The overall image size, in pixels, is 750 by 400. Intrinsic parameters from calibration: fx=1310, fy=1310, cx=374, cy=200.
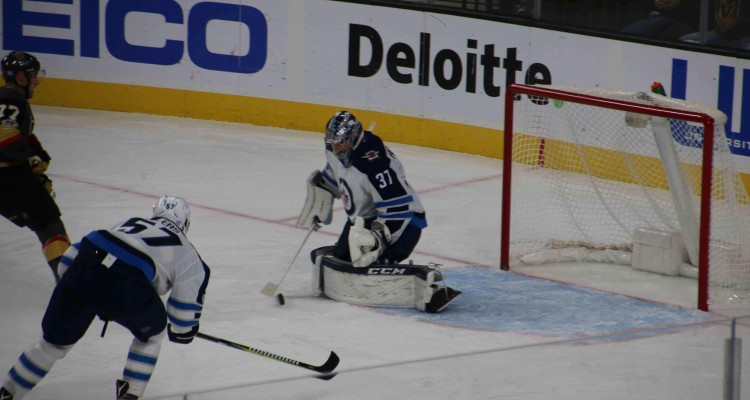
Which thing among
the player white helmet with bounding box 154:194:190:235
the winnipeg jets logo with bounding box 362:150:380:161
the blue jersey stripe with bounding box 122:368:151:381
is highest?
the winnipeg jets logo with bounding box 362:150:380:161

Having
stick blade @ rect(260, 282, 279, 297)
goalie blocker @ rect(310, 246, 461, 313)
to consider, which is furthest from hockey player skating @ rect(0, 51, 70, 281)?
goalie blocker @ rect(310, 246, 461, 313)

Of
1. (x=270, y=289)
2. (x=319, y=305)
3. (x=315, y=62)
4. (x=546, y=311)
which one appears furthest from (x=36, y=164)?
(x=315, y=62)

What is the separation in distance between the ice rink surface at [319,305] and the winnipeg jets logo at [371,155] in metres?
0.72

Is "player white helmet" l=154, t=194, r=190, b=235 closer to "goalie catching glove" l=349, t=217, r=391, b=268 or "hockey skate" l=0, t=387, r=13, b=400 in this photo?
"hockey skate" l=0, t=387, r=13, b=400

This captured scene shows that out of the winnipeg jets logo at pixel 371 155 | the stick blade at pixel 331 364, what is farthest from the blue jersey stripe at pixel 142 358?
the winnipeg jets logo at pixel 371 155

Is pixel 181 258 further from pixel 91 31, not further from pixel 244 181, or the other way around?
pixel 91 31

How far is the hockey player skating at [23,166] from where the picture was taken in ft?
20.1

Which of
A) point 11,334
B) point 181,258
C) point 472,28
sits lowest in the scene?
point 11,334

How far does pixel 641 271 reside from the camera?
7.02 m

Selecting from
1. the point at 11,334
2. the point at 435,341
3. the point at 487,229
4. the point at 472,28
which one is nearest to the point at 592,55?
the point at 472,28

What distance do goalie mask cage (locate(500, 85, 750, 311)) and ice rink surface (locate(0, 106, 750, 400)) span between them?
19 centimetres

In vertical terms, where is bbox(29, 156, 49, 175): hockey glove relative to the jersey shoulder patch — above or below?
below

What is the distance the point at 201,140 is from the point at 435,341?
16.0 ft

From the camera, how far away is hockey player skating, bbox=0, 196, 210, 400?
4.54 metres
